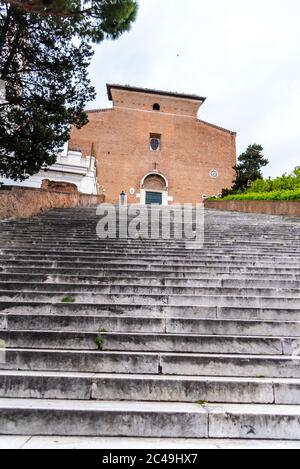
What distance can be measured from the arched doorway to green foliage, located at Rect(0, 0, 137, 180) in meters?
17.6

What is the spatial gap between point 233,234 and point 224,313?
5109mm

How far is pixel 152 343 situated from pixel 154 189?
76.0 ft

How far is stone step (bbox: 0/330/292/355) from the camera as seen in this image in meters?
3.47

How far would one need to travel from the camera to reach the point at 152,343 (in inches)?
138

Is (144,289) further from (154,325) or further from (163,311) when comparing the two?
(154,325)

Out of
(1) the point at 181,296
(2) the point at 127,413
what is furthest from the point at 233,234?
(2) the point at 127,413

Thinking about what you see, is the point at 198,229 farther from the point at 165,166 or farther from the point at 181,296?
the point at 165,166

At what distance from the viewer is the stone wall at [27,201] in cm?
926

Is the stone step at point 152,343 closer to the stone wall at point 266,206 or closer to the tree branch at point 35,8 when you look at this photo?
the tree branch at point 35,8

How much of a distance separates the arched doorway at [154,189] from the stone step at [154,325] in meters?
22.1

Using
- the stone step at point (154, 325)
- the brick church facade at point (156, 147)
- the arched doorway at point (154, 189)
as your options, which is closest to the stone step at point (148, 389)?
the stone step at point (154, 325)

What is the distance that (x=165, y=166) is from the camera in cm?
2659

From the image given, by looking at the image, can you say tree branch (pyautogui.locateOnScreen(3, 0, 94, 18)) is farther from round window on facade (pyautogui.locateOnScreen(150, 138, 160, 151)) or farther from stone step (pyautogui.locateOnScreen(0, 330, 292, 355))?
round window on facade (pyautogui.locateOnScreen(150, 138, 160, 151))
